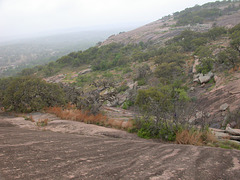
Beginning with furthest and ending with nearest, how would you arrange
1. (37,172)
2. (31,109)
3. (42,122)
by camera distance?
(31,109) < (42,122) < (37,172)

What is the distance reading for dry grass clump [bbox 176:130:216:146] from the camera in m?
4.57

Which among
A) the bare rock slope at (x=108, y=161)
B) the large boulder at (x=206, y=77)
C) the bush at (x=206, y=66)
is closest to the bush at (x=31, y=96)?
the bare rock slope at (x=108, y=161)

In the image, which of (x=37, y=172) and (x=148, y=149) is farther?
(x=148, y=149)

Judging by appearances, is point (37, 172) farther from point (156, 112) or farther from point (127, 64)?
point (127, 64)

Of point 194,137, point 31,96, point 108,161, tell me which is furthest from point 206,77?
point 108,161

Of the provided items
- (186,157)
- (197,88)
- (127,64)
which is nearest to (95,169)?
(186,157)

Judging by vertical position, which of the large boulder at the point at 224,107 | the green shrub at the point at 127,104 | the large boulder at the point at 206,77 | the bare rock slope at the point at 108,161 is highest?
the bare rock slope at the point at 108,161

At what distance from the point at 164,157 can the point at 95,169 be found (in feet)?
5.05

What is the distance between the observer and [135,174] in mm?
2588

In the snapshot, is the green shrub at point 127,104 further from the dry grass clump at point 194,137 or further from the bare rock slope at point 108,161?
the bare rock slope at point 108,161

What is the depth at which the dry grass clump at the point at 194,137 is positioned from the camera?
4.57m

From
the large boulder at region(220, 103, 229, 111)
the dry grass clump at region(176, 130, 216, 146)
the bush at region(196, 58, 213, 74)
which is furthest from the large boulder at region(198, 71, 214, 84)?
the dry grass clump at region(176, 130, 216, 146)

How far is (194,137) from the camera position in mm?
4656

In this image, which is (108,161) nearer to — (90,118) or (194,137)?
(194,137)
